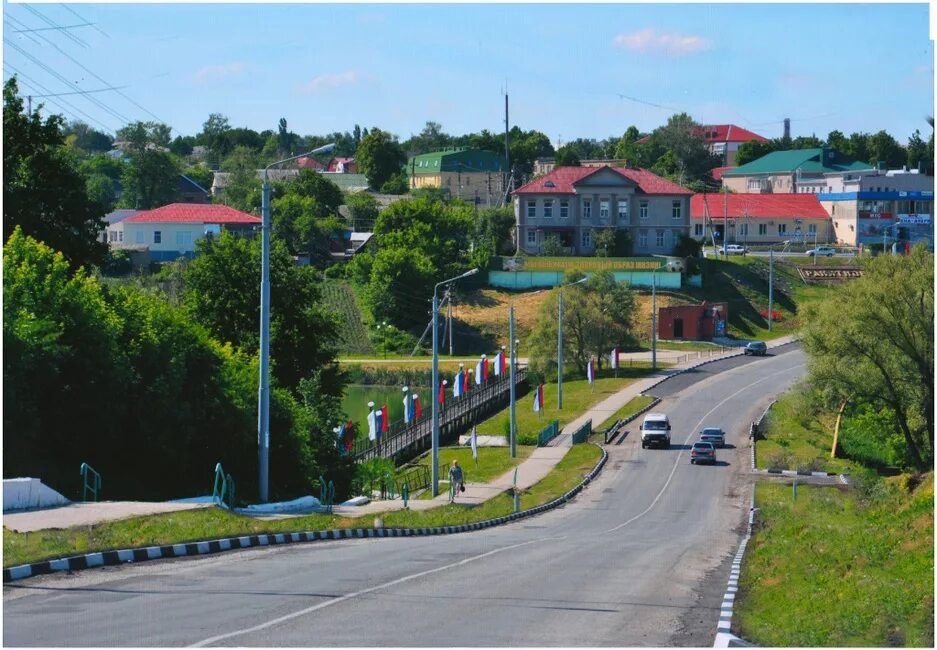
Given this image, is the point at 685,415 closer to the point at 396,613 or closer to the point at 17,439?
the point at 17,439

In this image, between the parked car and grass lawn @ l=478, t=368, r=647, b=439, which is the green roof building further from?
the parked car

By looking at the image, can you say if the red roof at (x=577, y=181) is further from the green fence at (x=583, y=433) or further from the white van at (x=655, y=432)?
the white van at (x=655, y=432)

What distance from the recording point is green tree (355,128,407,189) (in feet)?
607

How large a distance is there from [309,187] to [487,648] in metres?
137

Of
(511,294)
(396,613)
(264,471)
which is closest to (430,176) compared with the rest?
(511,294)

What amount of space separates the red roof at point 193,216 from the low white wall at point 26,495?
102070 mm

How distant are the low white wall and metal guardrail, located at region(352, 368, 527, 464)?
27096 mm

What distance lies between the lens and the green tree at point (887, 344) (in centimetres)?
5359

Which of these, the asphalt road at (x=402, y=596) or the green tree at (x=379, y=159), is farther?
the green tree at (x=379, y=159)

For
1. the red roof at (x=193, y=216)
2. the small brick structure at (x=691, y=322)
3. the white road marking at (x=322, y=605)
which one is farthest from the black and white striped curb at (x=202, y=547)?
the red roof at (x=193, y=216)

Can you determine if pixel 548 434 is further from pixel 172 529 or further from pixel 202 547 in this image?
pixel 202 547

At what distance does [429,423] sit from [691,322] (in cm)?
3762

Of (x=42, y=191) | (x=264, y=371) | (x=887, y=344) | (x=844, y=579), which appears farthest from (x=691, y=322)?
(x=844, y=579)

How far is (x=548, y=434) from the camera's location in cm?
6512
